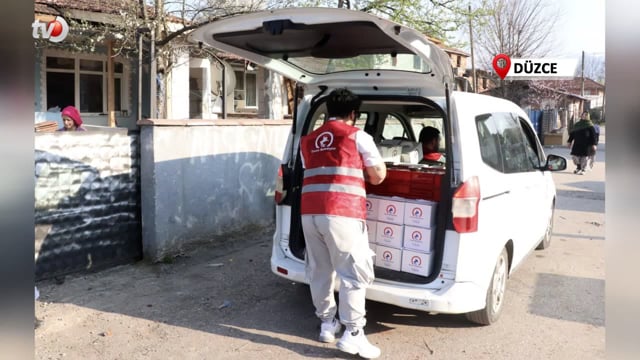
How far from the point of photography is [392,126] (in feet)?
21.1

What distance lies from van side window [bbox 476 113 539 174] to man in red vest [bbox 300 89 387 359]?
1.02 metres

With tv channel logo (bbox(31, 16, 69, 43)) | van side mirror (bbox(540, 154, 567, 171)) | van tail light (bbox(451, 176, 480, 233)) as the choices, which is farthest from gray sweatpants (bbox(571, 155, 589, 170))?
tv channel logo (bbox(31, 16, 69, 43))

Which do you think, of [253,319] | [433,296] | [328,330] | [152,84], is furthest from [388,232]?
[152,84]

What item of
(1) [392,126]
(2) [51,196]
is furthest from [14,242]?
(1) [392,126]

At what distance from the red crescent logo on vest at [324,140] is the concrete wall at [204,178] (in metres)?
2.60

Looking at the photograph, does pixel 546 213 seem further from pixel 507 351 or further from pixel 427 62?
pixel 427 62

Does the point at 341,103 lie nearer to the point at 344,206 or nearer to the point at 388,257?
the point at 344,206

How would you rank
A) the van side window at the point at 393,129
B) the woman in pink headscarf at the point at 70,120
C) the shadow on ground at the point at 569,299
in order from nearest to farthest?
the shadow on ground at the point at 569,299 < the van side window at the point at 393,129 < the woman in pink headscarf at the point at 70,120

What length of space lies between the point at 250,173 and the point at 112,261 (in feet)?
7.42

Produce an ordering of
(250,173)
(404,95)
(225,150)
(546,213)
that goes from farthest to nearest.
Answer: (250,173)
(225,150)
(546,213)
(404,95)

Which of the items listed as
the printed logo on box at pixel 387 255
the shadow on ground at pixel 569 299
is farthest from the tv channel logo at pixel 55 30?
the shadow on ground at pixel 569 299

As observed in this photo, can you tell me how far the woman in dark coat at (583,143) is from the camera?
1527 centimetres

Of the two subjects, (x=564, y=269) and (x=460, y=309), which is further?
(x=564, y=269)

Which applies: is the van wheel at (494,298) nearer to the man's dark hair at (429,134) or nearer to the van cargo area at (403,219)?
the van cargo area at (403,219)
